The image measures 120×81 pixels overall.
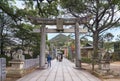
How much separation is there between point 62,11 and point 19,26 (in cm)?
597

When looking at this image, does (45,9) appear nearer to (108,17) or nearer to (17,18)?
(17,18)

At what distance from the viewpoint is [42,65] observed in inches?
1151

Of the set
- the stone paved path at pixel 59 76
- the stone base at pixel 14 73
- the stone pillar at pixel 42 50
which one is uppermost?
the stone pillar at pixel 42 50

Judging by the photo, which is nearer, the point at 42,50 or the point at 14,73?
the point at 14,73

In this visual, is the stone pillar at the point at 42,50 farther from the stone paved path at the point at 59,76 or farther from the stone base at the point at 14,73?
the stone base at the point at 14,73

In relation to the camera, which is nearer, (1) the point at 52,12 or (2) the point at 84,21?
(1) the point at 52,12

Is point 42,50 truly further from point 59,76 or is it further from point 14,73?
point 59,76

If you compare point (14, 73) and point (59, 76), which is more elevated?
point (14, 73)

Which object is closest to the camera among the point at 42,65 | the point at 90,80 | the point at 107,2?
the point at 90,80

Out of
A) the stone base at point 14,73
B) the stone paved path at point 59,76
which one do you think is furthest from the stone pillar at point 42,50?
Answer: the stone base at point 14,73

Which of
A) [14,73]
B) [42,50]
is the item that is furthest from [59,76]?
[42,50]

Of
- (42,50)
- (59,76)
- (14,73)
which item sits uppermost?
(42,50)

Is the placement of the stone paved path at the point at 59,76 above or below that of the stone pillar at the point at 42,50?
below

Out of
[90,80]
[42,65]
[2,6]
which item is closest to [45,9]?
[2,6]
